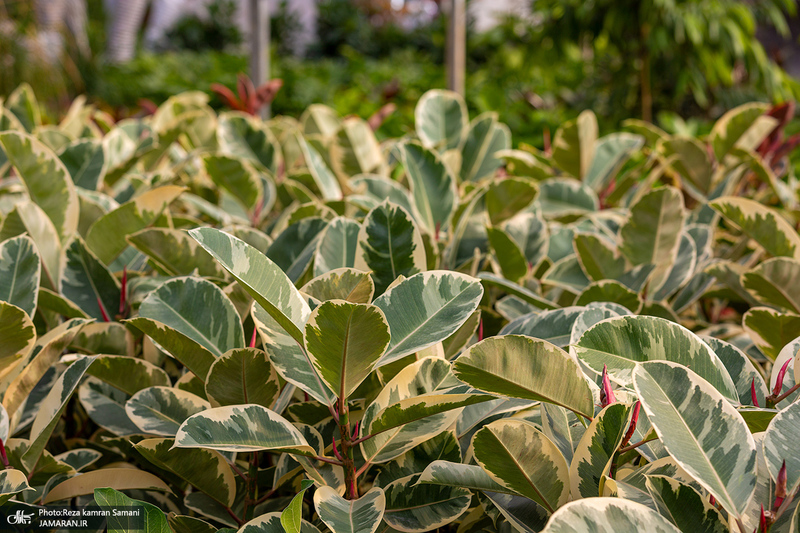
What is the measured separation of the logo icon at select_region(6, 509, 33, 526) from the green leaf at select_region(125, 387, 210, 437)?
10 centimetres

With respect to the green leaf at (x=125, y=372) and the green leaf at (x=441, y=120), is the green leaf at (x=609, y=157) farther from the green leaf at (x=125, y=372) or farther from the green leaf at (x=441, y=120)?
the green leaf at (x=125, y=372)

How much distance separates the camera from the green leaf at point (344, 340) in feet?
1.30

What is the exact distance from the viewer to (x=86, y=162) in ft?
3.27

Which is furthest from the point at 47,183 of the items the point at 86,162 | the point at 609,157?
the point at 609,157

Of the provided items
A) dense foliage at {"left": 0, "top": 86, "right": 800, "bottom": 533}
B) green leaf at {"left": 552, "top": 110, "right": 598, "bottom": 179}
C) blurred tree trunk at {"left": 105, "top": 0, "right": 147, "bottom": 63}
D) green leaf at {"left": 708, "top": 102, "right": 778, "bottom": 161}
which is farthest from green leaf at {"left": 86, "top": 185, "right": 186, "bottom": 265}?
blurred tree trunk at {"left": 105, "top": 0, "right": 147, "bottom": 63}

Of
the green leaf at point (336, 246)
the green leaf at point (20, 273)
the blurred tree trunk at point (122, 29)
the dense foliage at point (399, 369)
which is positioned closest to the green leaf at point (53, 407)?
the dense foliage at point (399, 369)

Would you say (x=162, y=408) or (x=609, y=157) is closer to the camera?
(x=162, y=408)

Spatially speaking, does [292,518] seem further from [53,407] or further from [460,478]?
[53,407]

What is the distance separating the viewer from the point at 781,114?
4.25 feet

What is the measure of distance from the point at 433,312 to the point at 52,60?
25.0ft

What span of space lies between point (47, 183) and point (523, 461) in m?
0.64

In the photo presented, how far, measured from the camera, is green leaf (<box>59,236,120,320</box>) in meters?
0.67

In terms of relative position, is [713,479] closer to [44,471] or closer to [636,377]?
[636,377]

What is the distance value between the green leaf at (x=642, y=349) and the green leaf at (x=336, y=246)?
28 centimetres
